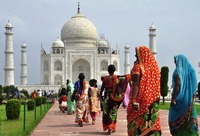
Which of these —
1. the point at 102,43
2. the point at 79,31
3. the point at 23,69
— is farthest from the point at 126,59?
the point at 23,69

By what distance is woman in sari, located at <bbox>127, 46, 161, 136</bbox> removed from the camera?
4762mm

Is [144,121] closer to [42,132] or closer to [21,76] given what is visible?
[42,132]

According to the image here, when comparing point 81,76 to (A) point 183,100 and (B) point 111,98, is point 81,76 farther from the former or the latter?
(A) point 183,100

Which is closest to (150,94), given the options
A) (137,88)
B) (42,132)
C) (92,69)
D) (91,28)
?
(137,88)

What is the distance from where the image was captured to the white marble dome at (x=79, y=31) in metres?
47.0

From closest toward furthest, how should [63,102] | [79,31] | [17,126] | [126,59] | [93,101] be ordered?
[17,126]
[93,101]
[63,102]
[79,31]
[126,59]

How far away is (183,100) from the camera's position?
4.68m

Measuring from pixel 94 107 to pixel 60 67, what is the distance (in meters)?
37.4

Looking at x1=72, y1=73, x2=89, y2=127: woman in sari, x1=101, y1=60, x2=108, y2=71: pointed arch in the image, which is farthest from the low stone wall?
x1=72, y1=73, x2=89, y2=127: woman in sari

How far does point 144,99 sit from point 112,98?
90.4 inches

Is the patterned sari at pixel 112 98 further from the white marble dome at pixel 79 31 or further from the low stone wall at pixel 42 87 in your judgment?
the white marble dome at pixel 79 31

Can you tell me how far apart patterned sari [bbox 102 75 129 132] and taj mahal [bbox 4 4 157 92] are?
35.4 meters

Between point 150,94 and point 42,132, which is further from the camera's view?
point 42,132

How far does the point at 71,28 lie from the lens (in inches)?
1871
